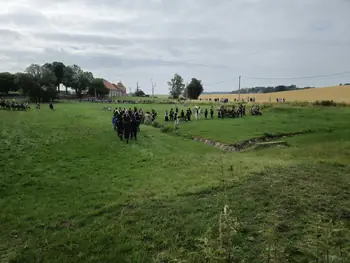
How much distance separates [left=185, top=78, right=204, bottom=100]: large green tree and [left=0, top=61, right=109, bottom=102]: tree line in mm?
36379

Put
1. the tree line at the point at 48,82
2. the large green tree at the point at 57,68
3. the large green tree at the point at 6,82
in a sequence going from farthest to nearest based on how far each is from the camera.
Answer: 1. the large green tree at the point at 57,68
2. the large green tree at the point at 6,82
3. the tree line at the point at 48,82

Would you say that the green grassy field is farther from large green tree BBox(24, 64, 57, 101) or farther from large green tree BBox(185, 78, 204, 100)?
large green tree BBox(185, 78, 204, 100)

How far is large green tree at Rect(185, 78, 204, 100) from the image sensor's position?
127438mm

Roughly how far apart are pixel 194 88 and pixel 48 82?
55.6 m

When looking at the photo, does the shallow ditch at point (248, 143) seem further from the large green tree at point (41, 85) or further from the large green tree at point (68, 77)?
the large green tree at point (68, 77)

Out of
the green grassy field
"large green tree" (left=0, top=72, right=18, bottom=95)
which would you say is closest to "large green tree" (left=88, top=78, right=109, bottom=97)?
"large green tree" (left=0, top=72, right=18, bottom=95)

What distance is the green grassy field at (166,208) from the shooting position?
722 centimetres

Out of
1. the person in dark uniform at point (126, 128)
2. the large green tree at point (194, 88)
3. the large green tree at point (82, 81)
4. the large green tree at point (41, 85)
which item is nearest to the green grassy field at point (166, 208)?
the person in dark uniform at point (126, 128)

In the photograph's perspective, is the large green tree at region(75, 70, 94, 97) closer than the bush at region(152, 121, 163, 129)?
No

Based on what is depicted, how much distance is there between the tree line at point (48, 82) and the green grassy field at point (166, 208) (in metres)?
83.0

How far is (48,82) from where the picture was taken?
321 ft

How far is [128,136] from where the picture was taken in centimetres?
2588

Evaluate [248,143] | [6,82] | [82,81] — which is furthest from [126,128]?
[82,81]

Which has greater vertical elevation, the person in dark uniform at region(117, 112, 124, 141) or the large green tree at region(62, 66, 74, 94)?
the large green tree at region(62, 66, 74, 94)
